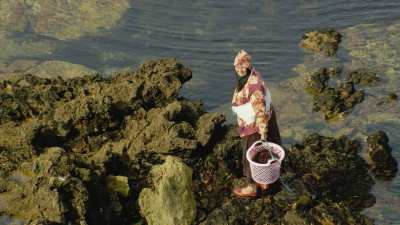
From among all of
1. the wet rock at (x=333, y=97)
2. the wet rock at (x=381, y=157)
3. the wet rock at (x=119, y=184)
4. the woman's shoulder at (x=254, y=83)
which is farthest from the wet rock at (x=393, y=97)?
the wet rock at (x=119, y=184)

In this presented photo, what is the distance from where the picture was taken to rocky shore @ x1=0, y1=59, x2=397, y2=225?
5977 mm

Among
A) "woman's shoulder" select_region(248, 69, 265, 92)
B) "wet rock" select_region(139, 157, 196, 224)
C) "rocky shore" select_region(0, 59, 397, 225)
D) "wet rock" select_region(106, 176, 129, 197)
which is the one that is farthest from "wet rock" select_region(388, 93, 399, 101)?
"wet rock" select_region(106, 176, 129, 197)

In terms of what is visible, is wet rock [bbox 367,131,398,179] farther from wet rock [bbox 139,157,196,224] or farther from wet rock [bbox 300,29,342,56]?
wet rock [bbox 300,29,342,56]

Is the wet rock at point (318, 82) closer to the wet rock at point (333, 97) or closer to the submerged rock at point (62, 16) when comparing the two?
the wet rock at point (333, 97)

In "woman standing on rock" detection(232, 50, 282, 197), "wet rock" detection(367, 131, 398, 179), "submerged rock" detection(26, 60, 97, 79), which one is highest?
"woman standing on rock" detection(232, 50, 282, 197)

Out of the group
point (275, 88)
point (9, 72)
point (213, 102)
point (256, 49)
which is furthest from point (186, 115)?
point (9, 72)

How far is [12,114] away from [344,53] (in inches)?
206

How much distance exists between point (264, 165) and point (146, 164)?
4.92 feet

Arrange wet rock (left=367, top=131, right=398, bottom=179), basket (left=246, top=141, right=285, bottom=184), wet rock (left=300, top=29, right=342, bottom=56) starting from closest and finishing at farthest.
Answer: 1. basket (left=246, top=141, right=285, bottom=184)
2. wet rock (left=367, top=131, right=398, bottom=179)
3. wet rock (left=300, top=29, right=342, bottom=56)

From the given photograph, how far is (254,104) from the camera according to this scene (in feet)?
19.7

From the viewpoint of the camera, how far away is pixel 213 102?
925cm

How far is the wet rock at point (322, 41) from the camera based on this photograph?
1025cm

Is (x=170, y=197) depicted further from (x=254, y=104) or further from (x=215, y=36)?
(x=215, y=36)

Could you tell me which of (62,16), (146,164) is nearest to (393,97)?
(146,164)
